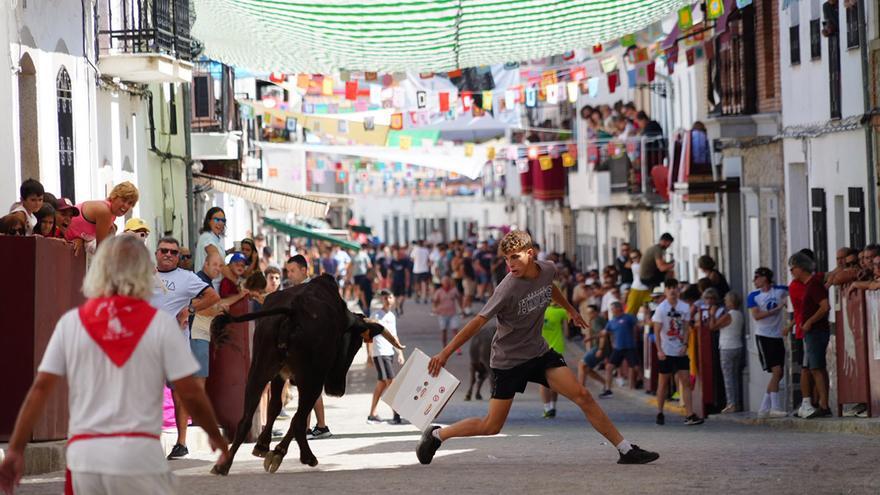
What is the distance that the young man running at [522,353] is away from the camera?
1157 centimetres

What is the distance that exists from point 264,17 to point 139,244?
416 inches

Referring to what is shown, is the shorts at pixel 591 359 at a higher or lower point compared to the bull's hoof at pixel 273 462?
lower

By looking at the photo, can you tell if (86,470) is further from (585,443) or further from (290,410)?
(290,410)

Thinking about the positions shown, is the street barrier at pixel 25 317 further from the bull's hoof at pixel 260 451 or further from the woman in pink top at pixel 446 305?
the woman in pink top at pixel 446 305

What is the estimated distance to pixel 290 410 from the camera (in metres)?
22.1

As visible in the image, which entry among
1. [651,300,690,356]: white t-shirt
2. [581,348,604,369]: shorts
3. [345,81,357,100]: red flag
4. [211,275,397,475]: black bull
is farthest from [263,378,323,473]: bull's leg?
[345,81,357,100]: red flag

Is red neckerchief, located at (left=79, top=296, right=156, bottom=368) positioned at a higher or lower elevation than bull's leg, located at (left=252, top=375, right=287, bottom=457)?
higher

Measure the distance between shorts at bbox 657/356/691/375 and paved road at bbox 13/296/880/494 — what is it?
4.23 meters

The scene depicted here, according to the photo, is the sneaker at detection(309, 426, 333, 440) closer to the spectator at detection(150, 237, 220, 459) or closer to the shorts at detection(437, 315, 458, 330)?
the spectator at detection(150, 237, 220, 459)

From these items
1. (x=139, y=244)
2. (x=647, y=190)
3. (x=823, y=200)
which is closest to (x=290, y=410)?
(x=823, y=200)

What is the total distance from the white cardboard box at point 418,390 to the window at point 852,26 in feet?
39.0

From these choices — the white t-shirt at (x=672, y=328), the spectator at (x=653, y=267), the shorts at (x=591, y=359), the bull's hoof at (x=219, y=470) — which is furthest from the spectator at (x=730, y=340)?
the bull's hoof at (x=219, y=470)

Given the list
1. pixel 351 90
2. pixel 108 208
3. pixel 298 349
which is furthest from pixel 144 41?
pixel 351 90

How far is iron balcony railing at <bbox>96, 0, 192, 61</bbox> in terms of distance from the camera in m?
22.4
